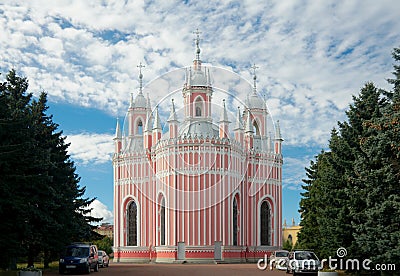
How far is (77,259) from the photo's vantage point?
31484 mm

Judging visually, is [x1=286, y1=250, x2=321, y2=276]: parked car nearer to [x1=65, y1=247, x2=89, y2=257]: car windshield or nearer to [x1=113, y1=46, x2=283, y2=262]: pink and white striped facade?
[x1=65, y1=247, x2=89, y2=257]: car windshield

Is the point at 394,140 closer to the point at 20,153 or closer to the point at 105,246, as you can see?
the point at 20,153

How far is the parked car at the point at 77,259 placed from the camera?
31359 millimetres

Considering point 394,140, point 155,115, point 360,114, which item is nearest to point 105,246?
point 155,115

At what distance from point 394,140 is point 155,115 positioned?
40851mm

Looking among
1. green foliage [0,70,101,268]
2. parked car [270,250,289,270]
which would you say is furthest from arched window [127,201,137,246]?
parked car [270,250,289,270]

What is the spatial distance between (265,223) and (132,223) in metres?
15.1

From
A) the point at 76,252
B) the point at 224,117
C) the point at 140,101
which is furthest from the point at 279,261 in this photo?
the point at 140,101

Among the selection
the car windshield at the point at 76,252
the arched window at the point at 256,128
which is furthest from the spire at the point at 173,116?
the car windshield at the point at 76,252

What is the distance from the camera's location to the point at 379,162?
1029 inches

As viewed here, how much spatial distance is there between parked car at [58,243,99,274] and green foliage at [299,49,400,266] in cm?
1347

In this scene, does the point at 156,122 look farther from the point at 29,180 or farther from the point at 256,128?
the point at 29,180

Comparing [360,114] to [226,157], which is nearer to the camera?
[360,114]

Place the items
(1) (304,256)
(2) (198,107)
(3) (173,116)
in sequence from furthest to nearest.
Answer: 1. (2) (198,107)
2. (3) (173,116)
3. (1) (304,256)
